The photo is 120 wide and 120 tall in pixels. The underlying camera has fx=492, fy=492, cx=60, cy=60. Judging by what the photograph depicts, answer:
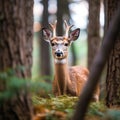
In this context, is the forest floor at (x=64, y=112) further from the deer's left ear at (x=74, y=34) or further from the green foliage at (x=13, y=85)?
the deer's left ear at (x=74, y=34)

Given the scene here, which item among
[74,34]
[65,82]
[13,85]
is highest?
[74,34]

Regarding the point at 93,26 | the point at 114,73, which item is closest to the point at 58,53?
the point at 93,26

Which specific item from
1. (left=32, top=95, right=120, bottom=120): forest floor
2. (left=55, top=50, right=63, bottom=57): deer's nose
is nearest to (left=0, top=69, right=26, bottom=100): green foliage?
(left=32, top=95, right=120, bottom=120): forest floor

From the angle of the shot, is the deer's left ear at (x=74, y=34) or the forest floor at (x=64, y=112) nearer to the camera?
the forest floor at (x=64, y=112)

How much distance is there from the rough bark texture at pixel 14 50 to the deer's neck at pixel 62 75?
193 inches

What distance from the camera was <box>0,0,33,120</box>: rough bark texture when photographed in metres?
5.86

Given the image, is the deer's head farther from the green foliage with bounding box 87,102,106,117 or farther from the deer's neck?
the green foliage with bounding box 87,102,106,117

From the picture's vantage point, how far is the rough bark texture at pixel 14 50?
231 inches

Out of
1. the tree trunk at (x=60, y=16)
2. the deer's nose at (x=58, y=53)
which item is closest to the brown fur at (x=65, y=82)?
the deer's nose at (x=58, y=53)

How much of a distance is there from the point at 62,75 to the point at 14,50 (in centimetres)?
518

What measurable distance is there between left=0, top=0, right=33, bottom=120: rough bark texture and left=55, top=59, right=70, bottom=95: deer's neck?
490 centimetres

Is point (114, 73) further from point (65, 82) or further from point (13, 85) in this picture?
point (65, 82)

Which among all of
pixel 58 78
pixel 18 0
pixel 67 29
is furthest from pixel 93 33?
pixel 18 0

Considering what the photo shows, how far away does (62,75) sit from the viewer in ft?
36.3
